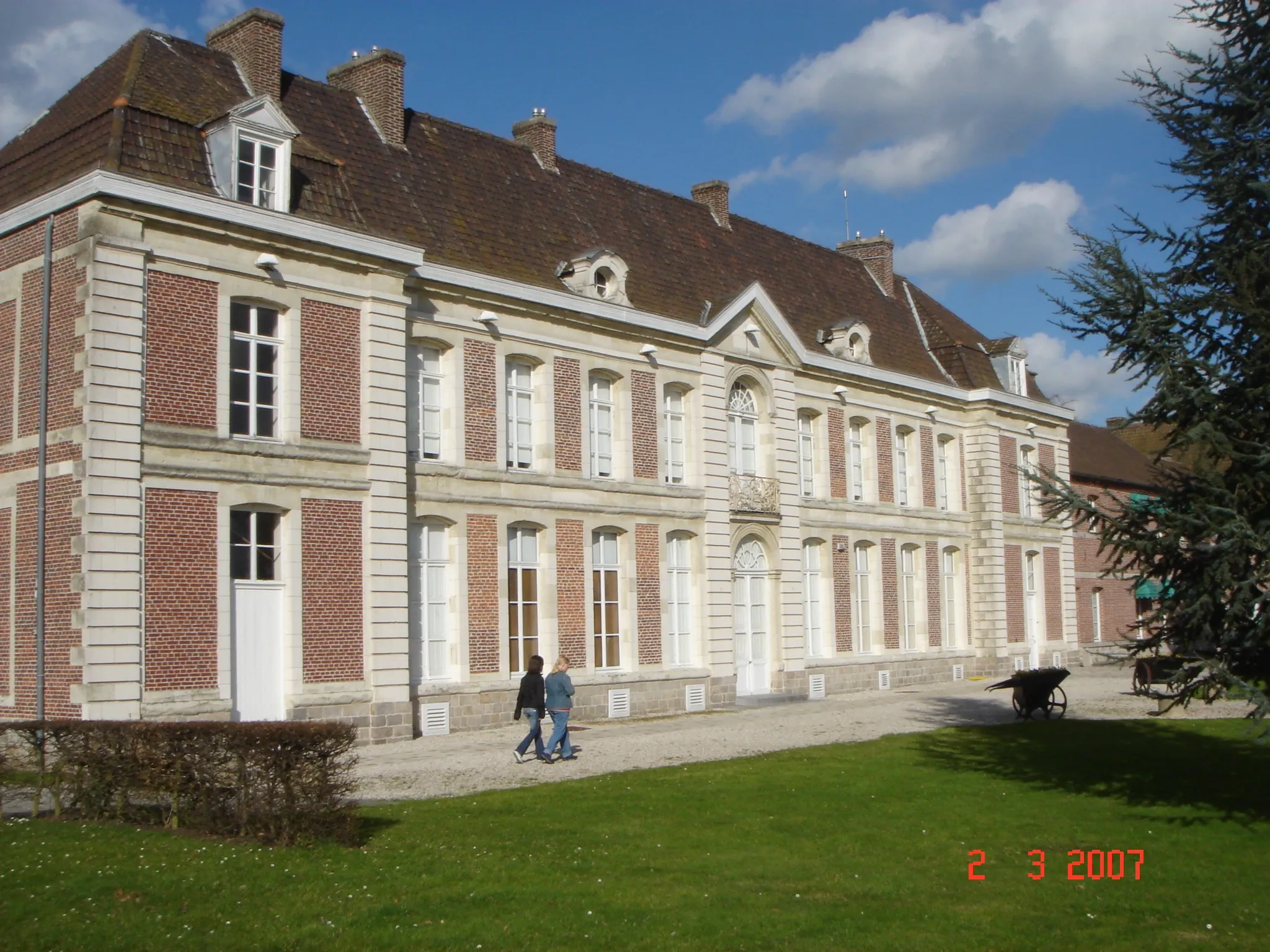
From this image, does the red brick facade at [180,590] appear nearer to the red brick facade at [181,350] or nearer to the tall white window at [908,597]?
the red brick facade at [181,350]

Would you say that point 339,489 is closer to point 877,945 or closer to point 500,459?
point 500,459

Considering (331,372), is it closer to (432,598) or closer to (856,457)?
(432,598)

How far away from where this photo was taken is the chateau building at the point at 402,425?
17.5 metres

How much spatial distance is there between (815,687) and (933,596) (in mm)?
6357

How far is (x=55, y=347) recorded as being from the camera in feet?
58.2

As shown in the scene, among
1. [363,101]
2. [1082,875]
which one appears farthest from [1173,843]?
[363,101]

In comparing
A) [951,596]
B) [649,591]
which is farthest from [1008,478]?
[649,591]

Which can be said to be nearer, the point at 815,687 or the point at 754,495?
the point at 754,495

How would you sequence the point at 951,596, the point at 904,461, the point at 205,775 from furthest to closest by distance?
the point at 951,596 < the point at 904,461 < the point at 205,775

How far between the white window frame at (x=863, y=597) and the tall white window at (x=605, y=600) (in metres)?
8.94

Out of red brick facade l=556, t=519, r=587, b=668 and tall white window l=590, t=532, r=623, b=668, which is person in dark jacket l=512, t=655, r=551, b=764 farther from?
tall white window l=590, t=532, r=623, b=668

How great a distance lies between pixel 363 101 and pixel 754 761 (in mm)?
14160

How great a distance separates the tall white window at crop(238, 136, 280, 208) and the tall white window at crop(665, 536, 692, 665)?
10.3 metres

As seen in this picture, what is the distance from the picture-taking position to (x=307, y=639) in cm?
1900
